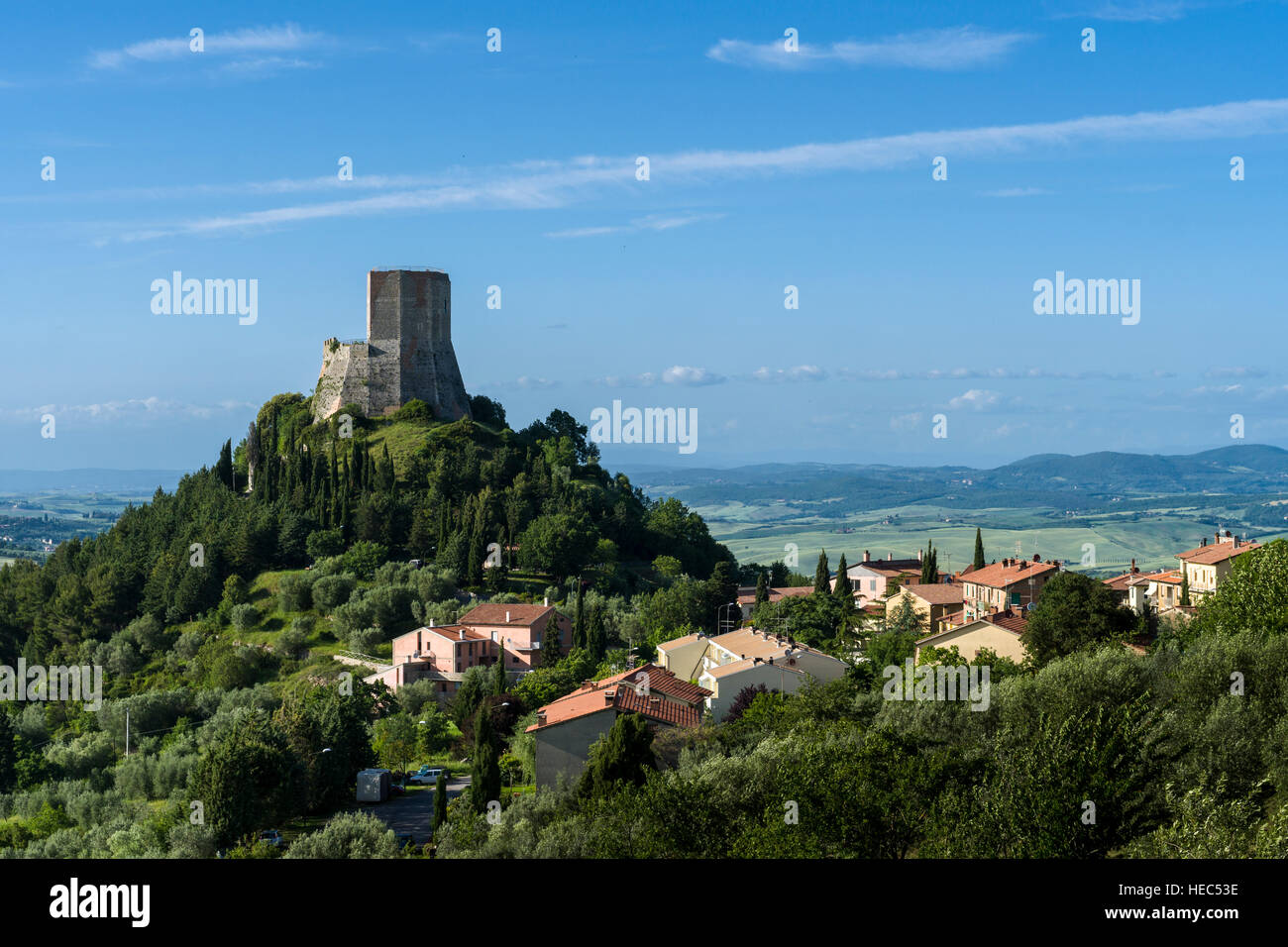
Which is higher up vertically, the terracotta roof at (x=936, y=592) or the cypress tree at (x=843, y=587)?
the cypress tree at (x=843, y=587)

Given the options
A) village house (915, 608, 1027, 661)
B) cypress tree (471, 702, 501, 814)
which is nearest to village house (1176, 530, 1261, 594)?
village house (915, 608, 1027, 661)

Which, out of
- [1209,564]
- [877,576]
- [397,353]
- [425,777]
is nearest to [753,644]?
[425,777]

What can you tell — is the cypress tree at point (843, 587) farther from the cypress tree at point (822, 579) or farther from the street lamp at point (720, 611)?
the street lamp at point (720, 611)

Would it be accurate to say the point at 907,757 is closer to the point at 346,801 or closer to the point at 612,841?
the point at 612,841

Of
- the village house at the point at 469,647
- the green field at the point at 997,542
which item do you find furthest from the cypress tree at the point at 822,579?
the green field at the point at 997,542

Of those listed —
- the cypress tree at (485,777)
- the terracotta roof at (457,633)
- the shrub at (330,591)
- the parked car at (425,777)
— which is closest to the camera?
the cypress tree at (485,777)

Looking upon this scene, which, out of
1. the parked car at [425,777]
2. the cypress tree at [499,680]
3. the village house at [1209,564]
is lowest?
the parked car at [425,777]

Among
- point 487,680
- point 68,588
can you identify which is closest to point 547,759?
point 487,680
